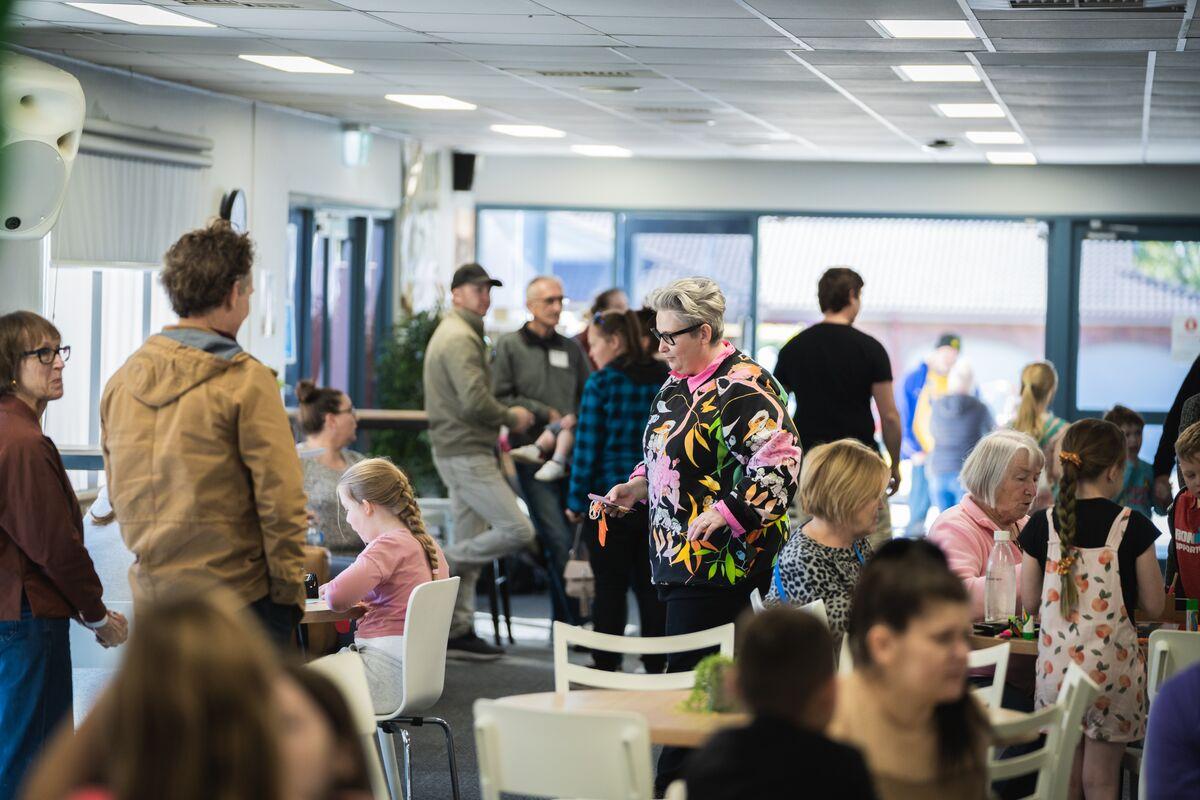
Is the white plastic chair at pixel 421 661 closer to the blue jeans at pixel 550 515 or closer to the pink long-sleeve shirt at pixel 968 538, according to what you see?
the pink long-sleeve shirt at pixel 968 538

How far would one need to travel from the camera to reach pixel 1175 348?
476 inches

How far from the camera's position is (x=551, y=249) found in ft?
42.5

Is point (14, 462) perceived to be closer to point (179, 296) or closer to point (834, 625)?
point (179, 296)

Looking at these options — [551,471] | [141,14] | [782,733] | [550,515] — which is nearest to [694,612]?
[782,733]

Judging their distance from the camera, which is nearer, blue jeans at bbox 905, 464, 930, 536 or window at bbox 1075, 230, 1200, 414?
blue jeans at bbox 905, 464, 930, 536

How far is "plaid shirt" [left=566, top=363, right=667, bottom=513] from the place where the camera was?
636cm

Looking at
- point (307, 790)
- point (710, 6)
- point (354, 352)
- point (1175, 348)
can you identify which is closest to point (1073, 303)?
point (1175, 348)

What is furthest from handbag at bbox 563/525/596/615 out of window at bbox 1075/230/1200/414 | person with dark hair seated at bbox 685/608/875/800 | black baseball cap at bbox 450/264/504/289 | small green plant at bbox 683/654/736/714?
window at bbox 1075/230/1200/414

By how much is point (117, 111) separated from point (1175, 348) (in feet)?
27.3

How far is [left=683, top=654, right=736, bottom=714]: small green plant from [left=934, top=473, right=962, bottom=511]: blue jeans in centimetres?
807

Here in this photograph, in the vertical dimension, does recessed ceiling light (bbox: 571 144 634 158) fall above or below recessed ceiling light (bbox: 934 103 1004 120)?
above

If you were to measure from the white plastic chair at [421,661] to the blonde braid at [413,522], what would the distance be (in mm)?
306

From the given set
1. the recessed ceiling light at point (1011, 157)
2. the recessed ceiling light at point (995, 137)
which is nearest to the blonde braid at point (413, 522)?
the recessed ceiling light at point (995, 137)

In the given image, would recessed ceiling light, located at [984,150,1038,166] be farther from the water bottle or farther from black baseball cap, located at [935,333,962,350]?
the water bottle
